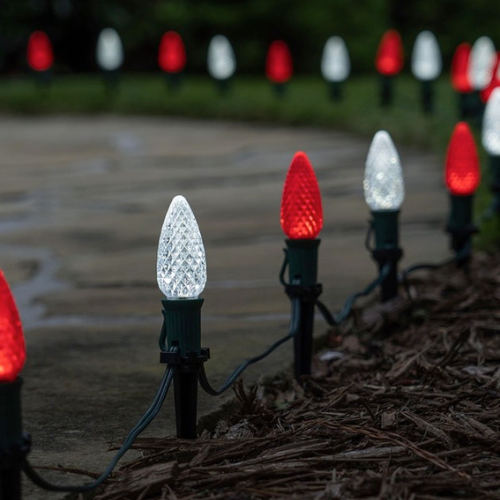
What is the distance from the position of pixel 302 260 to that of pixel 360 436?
0.61m

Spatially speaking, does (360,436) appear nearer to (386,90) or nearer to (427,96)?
(427,96)

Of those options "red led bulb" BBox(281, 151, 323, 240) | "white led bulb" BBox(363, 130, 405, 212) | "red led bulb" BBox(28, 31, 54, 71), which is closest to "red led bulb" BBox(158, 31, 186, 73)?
"red led bulb" BBox(28, 31, 54, 71)

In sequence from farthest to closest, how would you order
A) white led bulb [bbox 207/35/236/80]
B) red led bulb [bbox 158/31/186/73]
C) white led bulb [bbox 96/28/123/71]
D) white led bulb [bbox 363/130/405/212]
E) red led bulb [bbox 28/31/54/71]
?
red led bulb [bbox 28/31/54/71]
white led bulb [bbox 96/28/123/71]
red led bulb [bbox 158/31/186/73]
white led bulb [bbox 207/35/236/80]
white led bulb [bbox 363/130/405/212]

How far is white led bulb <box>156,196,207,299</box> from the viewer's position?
7.21ft

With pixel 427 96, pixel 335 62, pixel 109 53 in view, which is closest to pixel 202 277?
pixel 427 96

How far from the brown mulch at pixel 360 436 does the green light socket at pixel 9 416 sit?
30cm

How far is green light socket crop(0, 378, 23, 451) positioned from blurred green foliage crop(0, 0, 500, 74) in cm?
1055

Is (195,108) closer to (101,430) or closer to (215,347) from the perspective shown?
(215,347)

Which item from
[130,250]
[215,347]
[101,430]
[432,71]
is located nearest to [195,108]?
[432,71]

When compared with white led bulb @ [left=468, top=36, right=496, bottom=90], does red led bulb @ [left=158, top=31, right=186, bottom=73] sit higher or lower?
higher

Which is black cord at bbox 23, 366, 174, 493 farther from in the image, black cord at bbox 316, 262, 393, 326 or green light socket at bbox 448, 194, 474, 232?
green light socket at bbox 448, 194, 474, 232

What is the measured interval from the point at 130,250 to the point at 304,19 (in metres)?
8.16

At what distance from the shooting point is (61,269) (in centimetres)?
410

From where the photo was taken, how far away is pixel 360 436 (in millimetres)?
2184
